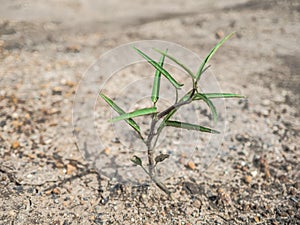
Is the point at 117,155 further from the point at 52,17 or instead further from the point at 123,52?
the point at 52,17

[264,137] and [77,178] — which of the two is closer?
[77,178]

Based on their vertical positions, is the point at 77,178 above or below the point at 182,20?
below

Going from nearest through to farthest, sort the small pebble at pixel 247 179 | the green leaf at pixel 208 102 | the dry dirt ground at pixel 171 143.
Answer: the green leaf at pixel 208 102 < the dry dirt ground at pixel 171 143 < the small pebble at pixel 247 179

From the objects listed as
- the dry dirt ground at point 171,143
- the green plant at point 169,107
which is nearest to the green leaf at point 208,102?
the green plant at point 169,107

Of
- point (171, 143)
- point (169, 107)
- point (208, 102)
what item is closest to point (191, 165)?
point (171, 143)

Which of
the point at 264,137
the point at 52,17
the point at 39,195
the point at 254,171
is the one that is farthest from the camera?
the point at 52,17

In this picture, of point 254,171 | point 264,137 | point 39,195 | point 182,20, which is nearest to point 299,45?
point 182,20

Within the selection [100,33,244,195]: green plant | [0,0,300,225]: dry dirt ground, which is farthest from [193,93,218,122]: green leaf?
[0,0,300,225]: dry dirt ground

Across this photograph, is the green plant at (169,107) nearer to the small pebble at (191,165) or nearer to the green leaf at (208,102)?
the green leaf at (208,102)
